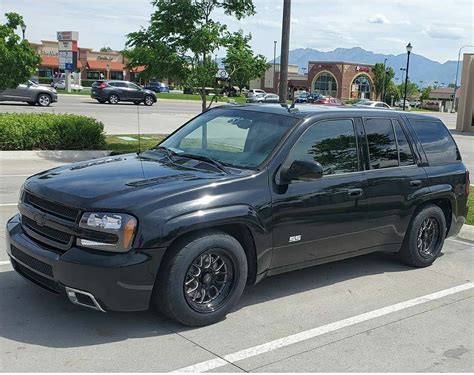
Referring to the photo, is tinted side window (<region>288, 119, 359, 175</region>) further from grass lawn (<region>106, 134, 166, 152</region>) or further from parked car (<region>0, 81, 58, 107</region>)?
parked car (<region>0, 81, 58, 107</region>)

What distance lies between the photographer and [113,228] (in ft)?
13.1

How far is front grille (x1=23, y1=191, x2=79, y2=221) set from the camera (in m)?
4.16

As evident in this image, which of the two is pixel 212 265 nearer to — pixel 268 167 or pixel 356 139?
pixel 268 167

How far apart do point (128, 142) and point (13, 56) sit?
390cm

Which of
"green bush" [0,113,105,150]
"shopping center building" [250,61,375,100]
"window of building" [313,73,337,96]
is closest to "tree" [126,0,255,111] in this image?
"green bush" [0,113,105,150]

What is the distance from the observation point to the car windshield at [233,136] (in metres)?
5.07

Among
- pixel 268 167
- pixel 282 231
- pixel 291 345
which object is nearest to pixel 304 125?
pixel 268 167

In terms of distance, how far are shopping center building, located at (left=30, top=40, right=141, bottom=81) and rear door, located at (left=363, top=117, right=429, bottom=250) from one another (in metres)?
80.7

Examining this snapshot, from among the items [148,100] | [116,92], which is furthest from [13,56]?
[148,100]

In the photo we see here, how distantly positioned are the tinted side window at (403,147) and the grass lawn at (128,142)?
9.44 metres

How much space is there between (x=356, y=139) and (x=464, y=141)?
73.0ft

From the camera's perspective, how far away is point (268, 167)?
484 centimetres

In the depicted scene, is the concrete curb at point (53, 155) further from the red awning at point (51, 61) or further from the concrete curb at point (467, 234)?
the red awning at point (51, 61)

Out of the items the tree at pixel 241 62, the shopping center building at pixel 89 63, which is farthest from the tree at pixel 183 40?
the shopping center building at pixel 89 63
